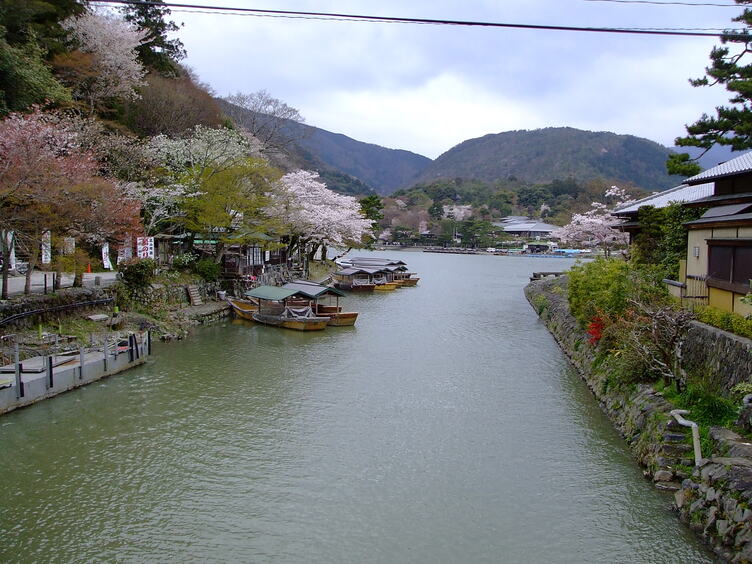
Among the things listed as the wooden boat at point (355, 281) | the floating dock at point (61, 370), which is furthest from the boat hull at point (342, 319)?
the wooden boat at point (355, 281)

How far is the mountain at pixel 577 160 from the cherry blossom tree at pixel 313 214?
420 feet

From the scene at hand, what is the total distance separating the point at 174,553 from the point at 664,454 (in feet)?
26.0

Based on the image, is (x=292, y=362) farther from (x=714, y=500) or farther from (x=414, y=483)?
(x=714, y=500)

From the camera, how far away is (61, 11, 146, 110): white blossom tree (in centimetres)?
2812

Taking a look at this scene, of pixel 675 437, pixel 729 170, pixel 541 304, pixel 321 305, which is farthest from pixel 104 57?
pixel 675 437

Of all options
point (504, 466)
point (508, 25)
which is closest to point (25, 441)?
point (504, 466)

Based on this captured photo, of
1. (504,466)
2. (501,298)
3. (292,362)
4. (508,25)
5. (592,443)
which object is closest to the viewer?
(508,25)

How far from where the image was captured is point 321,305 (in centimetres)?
2522

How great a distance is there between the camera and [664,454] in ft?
30.4

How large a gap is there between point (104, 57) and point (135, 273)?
14870mm

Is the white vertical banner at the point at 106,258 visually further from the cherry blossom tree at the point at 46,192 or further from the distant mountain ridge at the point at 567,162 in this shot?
the distant mountain ridge at the point at 567,162

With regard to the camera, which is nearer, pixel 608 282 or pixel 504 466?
pixel 504 466

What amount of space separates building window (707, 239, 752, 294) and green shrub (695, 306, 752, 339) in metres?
0.54

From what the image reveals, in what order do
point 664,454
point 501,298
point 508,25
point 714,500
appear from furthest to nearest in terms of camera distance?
point 501,298, point 664,454, point 714,500, point 508,25
